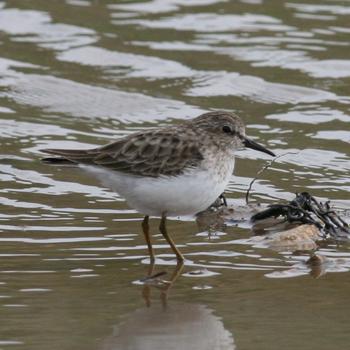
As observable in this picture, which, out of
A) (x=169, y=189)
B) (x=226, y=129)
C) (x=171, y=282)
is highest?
→ (x=226, y=129)

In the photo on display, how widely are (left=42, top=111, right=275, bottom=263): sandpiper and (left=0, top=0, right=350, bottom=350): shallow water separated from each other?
51cm

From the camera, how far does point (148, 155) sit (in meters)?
8.90

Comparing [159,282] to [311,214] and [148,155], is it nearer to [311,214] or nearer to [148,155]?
[148,155]

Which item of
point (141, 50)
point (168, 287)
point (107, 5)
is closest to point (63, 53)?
point (141, 50)

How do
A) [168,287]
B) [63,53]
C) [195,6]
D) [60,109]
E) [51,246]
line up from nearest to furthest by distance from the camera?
1. [168,287]
2. [51,246]
3. [60,109]
4. [63,53]
5. [195,6]

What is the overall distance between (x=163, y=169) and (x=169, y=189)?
7.3 inches

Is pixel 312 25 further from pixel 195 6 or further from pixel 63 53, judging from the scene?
pixel 63 53

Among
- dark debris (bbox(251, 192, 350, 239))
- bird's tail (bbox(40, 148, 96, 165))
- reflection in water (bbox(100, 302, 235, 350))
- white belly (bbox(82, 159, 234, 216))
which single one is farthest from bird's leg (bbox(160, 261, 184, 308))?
dark debris (bbox(251, 192, 350, 239))

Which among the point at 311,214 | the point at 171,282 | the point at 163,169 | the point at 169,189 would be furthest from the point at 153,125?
the point at 171,282

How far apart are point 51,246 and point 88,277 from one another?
91cm

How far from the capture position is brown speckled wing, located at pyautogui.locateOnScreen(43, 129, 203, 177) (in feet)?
28.8

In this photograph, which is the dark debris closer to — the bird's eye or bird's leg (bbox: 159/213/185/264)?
the bird's eye

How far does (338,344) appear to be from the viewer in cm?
707

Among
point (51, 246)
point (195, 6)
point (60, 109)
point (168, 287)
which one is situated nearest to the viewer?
point (168, 287)
